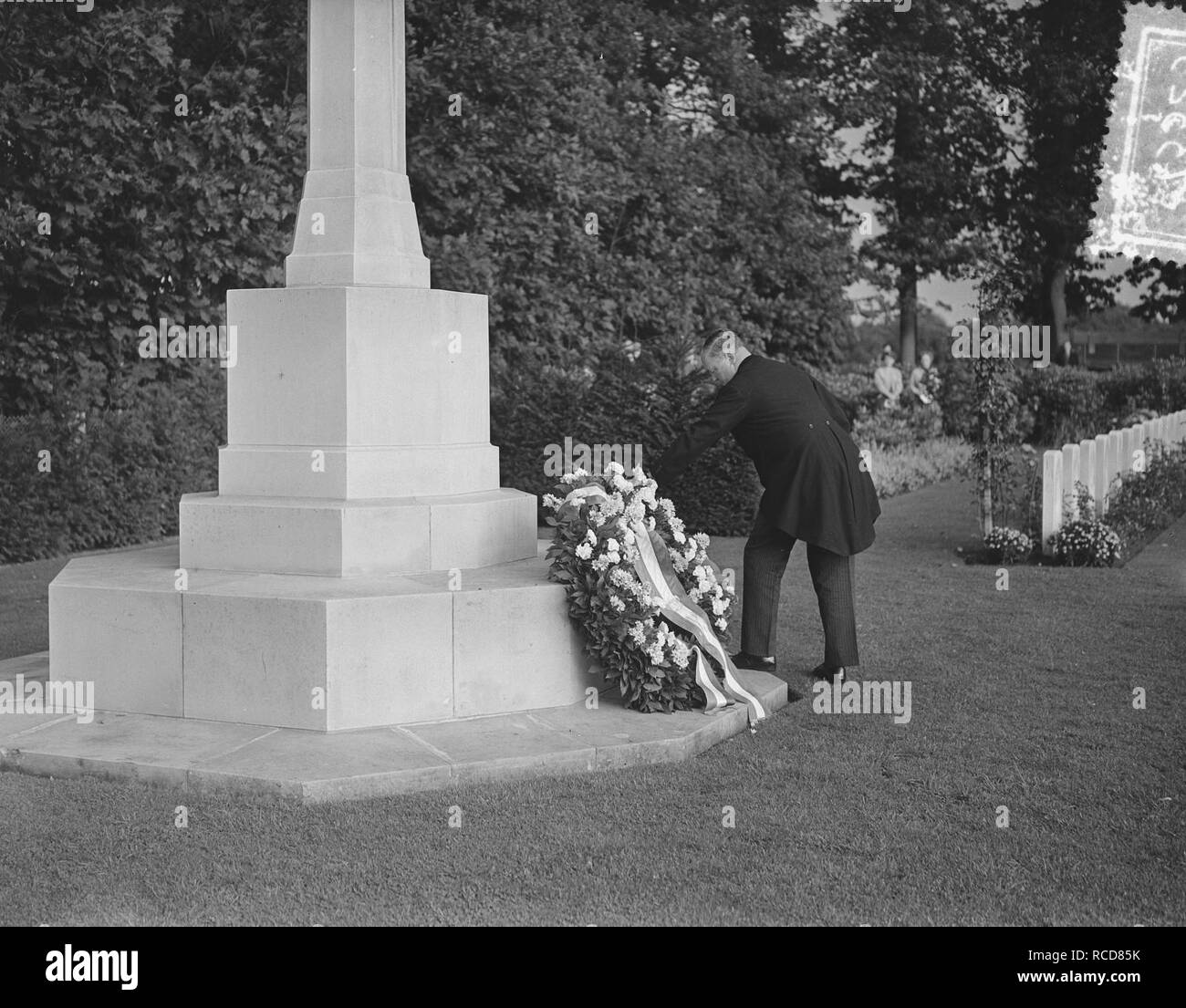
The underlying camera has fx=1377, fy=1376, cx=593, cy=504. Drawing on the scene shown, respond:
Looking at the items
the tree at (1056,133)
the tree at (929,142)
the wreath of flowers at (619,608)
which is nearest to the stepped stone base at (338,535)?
Answer: the wreath of flowers at (619,608)

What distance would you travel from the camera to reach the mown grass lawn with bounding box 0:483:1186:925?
13.0ft

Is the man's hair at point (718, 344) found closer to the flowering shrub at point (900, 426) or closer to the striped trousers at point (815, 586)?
the striped trousers at point (815, 586)

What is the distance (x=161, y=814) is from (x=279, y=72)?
14.0m

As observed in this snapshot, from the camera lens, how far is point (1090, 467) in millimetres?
12703

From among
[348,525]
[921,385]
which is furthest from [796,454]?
[921,385]

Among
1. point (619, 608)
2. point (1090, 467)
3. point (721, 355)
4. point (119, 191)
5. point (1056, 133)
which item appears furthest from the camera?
point (1056, 133)

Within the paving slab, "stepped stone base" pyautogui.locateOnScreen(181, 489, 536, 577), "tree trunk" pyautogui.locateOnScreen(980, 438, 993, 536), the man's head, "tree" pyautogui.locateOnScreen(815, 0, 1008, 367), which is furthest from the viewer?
"tree" pyautogui.locateOnScreen(815, 0, 1008, 367)

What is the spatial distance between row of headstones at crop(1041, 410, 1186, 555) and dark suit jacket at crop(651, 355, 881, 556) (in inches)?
201

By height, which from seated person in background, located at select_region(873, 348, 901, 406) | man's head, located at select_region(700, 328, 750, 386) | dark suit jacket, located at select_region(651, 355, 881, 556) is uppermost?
seated person in background, located at select_region(873, 348, 901, 406)

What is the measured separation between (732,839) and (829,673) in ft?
A: 8.47

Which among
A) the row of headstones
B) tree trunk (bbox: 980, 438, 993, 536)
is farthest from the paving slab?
tree trunk (bbox: 980, 438, 993, 536)

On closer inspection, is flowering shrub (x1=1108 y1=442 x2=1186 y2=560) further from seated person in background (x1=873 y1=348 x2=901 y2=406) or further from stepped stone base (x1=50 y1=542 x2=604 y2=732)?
stepped stone base (x1=50 y1=542 x2=604 y2=732)

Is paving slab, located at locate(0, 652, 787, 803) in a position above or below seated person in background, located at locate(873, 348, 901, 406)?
below

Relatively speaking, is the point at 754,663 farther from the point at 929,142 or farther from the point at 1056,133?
the point at 1056,133
